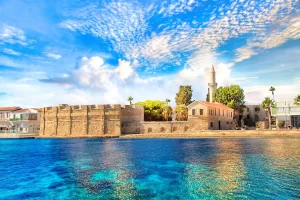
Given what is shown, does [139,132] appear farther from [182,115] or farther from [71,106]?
[71,106]

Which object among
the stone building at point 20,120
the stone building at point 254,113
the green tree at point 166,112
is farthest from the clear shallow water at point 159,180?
the stone building at point 254,113

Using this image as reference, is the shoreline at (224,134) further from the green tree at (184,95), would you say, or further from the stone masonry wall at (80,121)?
the green tree at (184,95)

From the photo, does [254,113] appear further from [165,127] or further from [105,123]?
[105,123]

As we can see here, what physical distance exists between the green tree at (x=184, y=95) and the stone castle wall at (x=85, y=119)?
12.7 metres

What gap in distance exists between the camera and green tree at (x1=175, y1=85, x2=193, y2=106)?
62031 mm

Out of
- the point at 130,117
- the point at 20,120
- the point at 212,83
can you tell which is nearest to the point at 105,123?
the point at 130,117

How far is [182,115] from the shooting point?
52.2 m

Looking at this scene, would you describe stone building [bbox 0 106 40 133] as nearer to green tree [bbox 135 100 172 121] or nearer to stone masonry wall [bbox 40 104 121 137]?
stone masonry wall [bbox 40 104 121 137]

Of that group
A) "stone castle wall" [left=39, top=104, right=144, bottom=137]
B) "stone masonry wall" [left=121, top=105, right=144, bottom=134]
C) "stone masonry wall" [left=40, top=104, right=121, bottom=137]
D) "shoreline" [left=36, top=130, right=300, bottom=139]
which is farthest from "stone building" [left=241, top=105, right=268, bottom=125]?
"stone masonry wall" [left=40, top=104, right=121, bottom=137]

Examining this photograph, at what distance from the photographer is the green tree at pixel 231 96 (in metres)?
58.5

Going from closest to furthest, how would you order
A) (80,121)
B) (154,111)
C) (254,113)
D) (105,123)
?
(105,123)
(80,121)
(154,111)
(254,113)

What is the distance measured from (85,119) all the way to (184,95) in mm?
23601

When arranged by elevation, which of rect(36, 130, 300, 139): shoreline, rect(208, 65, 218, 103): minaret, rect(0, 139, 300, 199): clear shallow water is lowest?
rect(0, 139, 300, 199): clear shallow water

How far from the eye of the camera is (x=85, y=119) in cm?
5244
